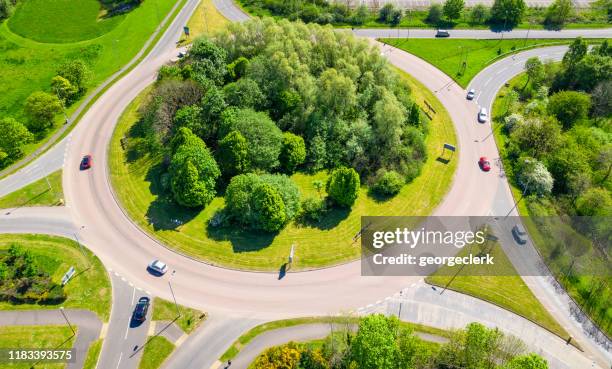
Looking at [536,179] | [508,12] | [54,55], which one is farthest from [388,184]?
[54,55]

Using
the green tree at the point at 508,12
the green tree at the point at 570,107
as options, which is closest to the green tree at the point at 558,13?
the green tree at the point at 508,12

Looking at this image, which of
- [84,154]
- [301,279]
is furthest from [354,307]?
[84,154]

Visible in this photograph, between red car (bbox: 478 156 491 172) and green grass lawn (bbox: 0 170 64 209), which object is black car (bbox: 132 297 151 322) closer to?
green grass lawn (bbox: 0 170 64 209)

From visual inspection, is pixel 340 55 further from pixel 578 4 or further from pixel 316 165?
pixel 578 4

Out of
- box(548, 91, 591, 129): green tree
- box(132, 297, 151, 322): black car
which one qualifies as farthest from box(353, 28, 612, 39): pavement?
box(132, 297, 151, 322): black car

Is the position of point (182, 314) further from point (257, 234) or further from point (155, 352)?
point (257, 234)

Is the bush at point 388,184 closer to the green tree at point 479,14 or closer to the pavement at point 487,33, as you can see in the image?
the pavement at point 487,33

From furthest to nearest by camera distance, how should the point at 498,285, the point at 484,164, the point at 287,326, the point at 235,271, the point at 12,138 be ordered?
the point at 484,164 < the point at 12,138 < the point at 235,271 < the point at 498,285 < the point at 287,326
